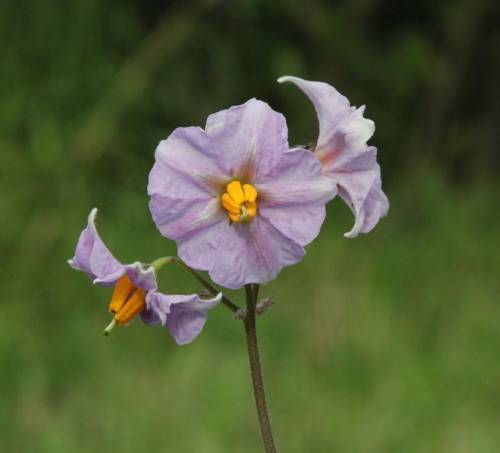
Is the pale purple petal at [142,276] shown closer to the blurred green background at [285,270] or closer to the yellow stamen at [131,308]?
the yellow stamen at [131,308]

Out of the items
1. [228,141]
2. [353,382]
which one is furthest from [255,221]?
[353,382]

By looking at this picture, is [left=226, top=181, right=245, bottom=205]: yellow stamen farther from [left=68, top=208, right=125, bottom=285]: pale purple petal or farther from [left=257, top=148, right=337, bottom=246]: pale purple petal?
[left=68, top=208, right=125, bottom=285]: pale purple petal

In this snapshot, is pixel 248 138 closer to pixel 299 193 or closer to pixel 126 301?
pixel 299 193

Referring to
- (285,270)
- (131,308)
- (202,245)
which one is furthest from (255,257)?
(285,270)

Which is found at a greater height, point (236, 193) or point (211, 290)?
point (236, 193)

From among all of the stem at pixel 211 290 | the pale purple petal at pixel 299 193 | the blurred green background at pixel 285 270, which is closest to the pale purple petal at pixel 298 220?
the pale purple petal at pixel 299 193

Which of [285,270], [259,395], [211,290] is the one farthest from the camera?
[285,270]

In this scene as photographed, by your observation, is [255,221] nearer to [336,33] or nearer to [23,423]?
[23,423]
